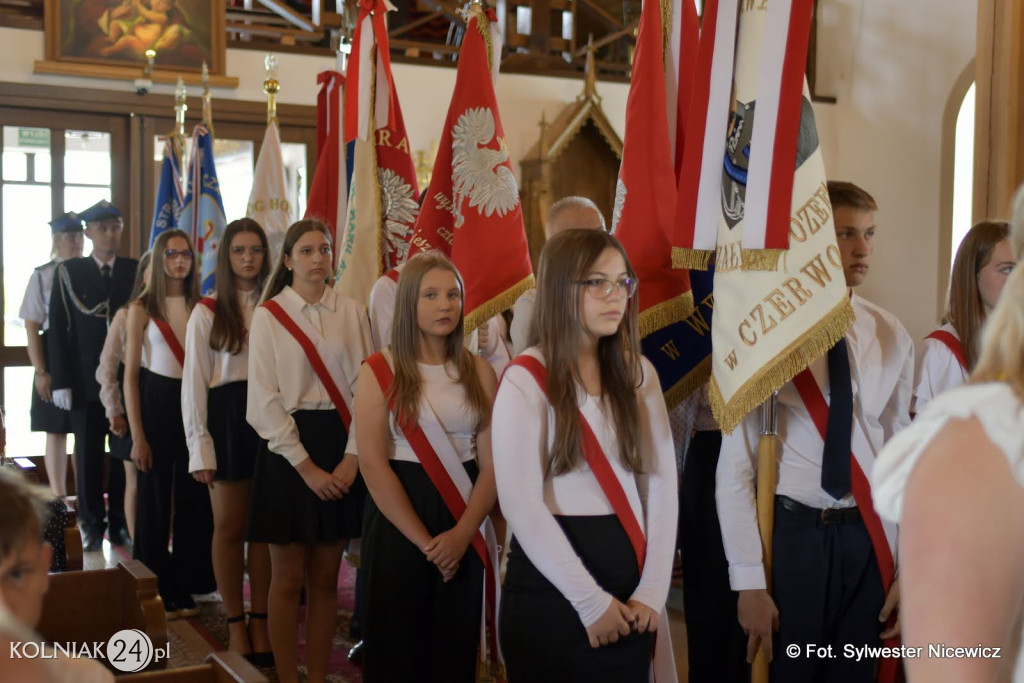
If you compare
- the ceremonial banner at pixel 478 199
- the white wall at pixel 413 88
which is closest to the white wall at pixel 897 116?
the white wall at pixel 413 88

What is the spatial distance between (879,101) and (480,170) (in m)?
6.08

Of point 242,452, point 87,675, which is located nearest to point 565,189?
point 242,452

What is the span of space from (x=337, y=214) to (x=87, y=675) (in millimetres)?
3450

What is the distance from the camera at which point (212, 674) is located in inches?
63.8

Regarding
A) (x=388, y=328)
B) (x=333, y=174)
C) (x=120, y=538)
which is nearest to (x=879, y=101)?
(x=333, y=174)

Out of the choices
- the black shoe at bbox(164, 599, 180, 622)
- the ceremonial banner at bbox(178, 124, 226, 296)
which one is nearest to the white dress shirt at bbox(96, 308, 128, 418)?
the ceremonial banner at bbox(178, 124, 226, 296)

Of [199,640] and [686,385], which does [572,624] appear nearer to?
[686,385]

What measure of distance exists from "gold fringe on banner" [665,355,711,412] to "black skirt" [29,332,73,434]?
4.23 meters

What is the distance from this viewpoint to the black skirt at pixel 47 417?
584cm

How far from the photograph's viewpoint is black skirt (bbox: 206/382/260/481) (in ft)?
12.4

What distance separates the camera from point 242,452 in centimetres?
378

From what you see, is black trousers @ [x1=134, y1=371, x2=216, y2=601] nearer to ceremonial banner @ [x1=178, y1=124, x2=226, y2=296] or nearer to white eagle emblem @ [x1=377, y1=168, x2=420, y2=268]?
white eagle emblem @ [x1=377, y1=168, x2=420, y2=268]

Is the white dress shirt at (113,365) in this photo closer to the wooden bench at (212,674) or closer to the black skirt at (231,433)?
the black skirt at (231,433)

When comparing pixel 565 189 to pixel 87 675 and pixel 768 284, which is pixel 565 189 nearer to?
pixel 768 284
